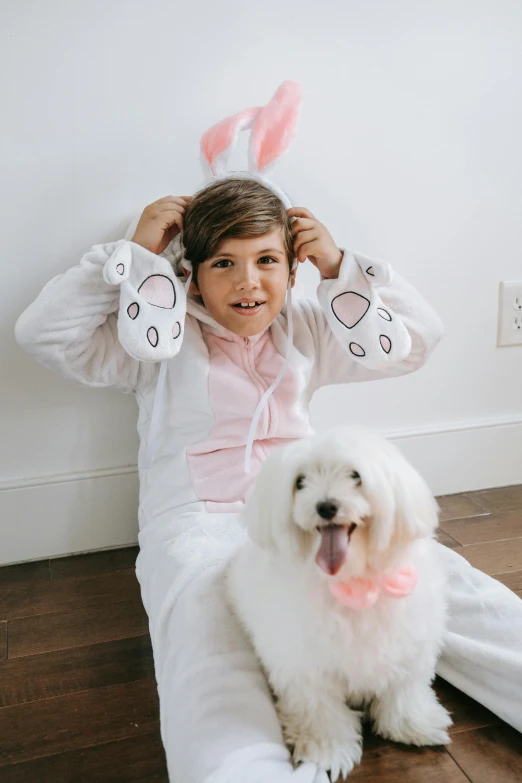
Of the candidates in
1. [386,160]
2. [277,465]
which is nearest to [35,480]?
[277,465]

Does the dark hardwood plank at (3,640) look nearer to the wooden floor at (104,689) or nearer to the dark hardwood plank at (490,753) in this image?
the wooden floor at (104,689)

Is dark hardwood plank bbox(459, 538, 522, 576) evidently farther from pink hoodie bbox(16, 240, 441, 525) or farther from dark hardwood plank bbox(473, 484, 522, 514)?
pink hoodie bbox(16, 240, 441, 525)

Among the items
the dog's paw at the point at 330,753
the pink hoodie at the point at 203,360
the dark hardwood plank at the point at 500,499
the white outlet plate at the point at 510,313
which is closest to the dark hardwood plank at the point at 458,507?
the dark hardwood plank at the point at 500,499

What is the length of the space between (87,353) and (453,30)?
1.02 meters

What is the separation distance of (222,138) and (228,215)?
Answer: 0.49 ft

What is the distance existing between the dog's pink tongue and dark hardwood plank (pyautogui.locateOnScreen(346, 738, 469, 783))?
275 millimetres

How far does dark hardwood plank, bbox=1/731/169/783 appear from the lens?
90 centimetres

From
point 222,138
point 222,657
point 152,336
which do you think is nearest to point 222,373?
point 152,336

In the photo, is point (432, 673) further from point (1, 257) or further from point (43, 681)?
point (1, 257)

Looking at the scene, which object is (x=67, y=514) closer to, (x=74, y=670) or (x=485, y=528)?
(x=74, y=670)

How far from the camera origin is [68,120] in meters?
1.35

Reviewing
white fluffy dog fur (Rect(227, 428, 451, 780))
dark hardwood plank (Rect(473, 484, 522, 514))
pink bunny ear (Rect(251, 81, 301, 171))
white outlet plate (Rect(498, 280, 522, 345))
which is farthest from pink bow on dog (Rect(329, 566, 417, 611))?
white outlet plate (Rect(498, 280, 522, 345))

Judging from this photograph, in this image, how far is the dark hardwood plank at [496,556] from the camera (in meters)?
1.34

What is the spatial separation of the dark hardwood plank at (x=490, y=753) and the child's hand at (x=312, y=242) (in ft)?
2.49
